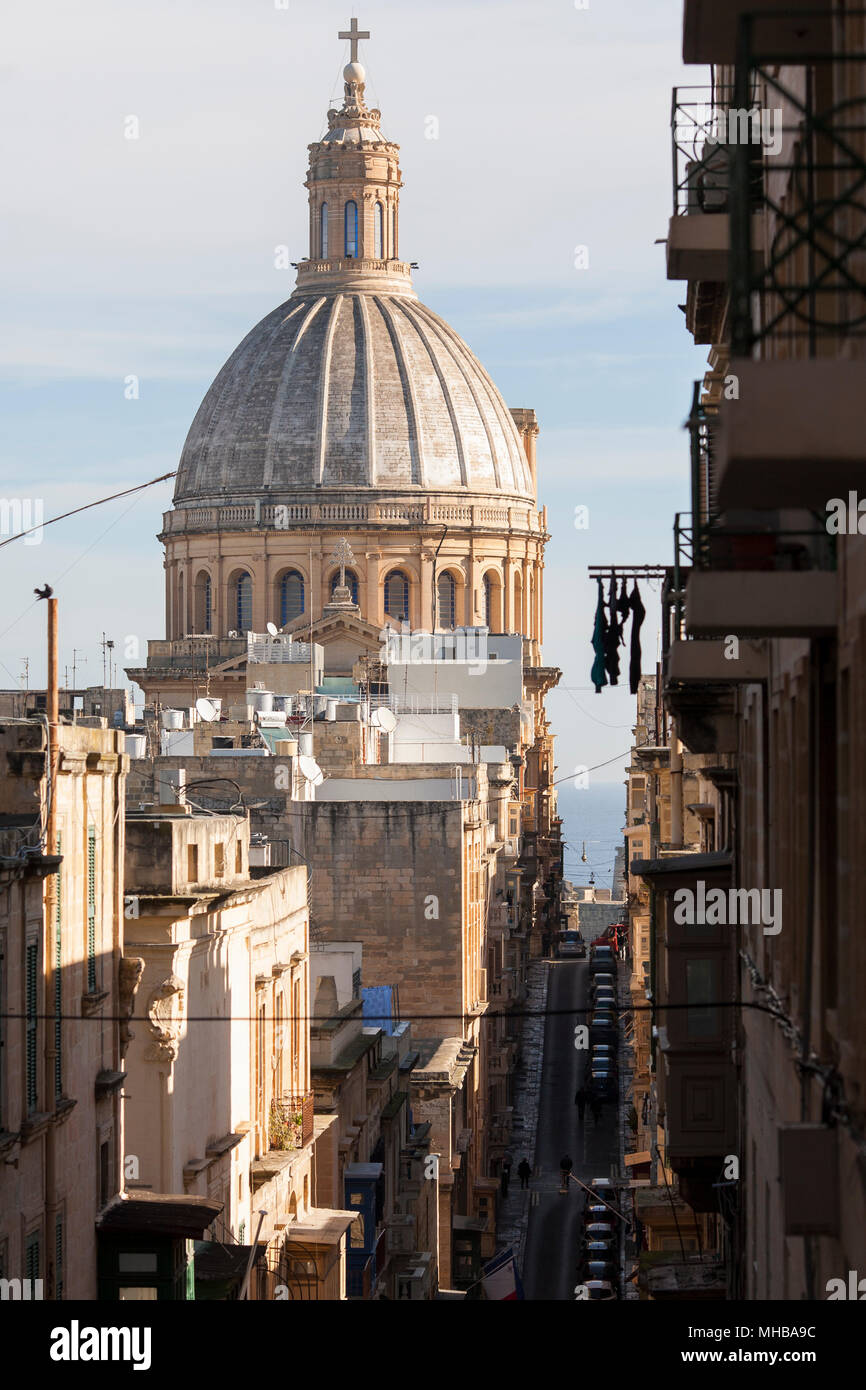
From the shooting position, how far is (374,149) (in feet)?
346

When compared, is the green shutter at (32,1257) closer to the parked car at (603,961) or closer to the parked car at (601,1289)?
the parked car at (601,1289)

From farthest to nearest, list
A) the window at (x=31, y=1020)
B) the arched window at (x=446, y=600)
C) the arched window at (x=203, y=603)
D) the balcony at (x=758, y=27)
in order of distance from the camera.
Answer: the arched window at (x=203, y=603)
the arched window at (x=446, y=600)
the window at (x=31, y=1020)
the balcony at (x=758, y=27)

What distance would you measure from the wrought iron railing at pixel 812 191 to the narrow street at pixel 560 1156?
26089mm

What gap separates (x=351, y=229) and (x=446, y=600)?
16772 mm

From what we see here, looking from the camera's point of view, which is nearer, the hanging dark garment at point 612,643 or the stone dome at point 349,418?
the hanging dark garment at point 612,643

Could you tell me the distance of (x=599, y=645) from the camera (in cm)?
1540

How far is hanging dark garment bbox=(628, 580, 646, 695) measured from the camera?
1536cm

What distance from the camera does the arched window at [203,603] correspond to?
10200 cm

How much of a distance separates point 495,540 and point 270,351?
12.0 meters

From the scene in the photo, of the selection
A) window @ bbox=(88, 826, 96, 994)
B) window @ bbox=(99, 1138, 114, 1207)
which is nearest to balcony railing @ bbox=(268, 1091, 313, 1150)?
window @ bbox=(99, 1138, 114, 1207)

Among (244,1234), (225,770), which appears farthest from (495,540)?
(244,1234)

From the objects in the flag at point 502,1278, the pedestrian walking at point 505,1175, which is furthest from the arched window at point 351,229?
the flag at point 502,1278

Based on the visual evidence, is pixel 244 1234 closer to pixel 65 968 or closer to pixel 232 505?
pixel 65 968
